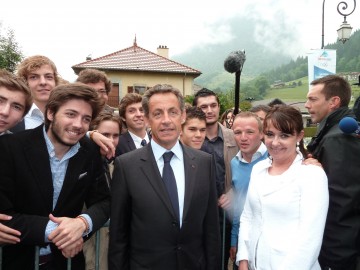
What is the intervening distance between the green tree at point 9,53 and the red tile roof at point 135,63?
19.9 ft

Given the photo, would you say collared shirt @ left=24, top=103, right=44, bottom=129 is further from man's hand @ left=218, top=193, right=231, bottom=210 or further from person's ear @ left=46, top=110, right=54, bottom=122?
man's hand @ left=218, top=193, right=231, bottom=210

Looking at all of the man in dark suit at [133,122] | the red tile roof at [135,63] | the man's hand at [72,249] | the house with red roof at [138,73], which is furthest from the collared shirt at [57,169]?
the red tile roof at [135,63]

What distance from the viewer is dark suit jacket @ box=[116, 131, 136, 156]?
411 cm

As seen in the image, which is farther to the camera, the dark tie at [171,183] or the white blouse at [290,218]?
the dark tie at [171,183]

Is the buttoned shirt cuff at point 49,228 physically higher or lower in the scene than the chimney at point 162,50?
lower

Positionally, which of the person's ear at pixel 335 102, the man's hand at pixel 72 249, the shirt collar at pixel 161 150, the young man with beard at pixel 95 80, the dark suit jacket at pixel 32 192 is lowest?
the man's hand at pixel 72 249

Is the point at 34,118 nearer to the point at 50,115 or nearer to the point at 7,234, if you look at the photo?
the point at 50,115

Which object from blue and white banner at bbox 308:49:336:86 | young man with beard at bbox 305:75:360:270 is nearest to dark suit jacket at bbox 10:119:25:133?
young man with beard at bbox 305:75:360:270

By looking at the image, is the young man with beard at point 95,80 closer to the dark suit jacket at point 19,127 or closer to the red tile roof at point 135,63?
the dark suit jacket at point 19,127

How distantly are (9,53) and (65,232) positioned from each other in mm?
32256

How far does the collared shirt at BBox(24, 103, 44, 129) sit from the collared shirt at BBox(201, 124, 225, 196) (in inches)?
70.4

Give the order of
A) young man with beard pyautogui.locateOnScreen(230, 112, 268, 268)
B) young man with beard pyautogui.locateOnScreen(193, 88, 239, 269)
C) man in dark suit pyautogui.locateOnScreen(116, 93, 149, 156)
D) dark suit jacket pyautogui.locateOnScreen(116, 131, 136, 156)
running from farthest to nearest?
man in dark suit pyautogui.locateOnScreen(116, 93, 149, 156)
dark suit jacket pyautogui.locateOnScreen(116, 131, 136, 156)
young man with beard pyautogui.locateOnScreen(193, 88, 239, 269)
young man with beard pyautogui.locateOnScreen(230, 112, 268, 268)

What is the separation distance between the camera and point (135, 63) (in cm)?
2912

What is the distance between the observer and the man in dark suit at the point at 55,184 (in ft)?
7.02
